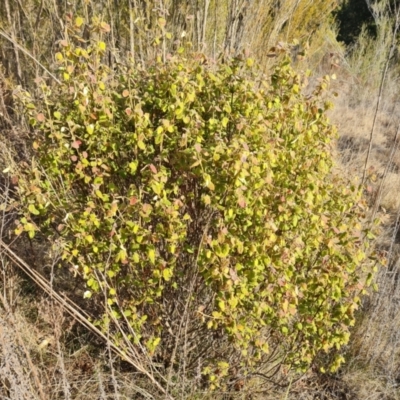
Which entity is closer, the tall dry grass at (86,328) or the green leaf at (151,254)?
the green leaf at (151,254)

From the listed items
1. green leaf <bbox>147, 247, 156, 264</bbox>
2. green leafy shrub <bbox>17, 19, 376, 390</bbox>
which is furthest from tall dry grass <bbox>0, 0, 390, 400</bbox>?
green leaf <bbox>147, 247, 156, 264</bbox>

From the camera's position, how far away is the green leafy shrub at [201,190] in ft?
6.17

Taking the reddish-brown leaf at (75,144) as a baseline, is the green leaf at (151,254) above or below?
below

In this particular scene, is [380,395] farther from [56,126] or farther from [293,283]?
[56,126]

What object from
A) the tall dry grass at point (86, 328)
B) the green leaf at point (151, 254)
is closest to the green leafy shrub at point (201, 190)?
the green leaf at point (151, 254)

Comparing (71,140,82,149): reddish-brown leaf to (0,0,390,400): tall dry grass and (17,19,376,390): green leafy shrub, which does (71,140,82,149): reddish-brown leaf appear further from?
(0,0,390,400): tall dry grass

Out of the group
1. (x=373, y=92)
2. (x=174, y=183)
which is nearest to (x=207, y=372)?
(x=174, y=183)

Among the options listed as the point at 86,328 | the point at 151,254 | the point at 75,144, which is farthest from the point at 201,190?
the point at 86,328

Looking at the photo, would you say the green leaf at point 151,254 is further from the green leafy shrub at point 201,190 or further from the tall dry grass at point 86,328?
the tall dry grass at point 86,328

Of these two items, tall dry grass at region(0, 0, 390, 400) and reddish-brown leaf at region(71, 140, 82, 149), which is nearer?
reddish-brown leaf at region(71, 140, 82, 149)

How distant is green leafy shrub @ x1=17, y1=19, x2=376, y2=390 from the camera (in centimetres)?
188

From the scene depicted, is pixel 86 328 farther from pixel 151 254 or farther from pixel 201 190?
pixel 201 190

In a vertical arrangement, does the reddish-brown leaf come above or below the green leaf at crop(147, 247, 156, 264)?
above

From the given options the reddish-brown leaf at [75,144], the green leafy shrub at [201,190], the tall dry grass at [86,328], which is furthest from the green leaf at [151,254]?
the reddish-brown leaf at [75,144]
